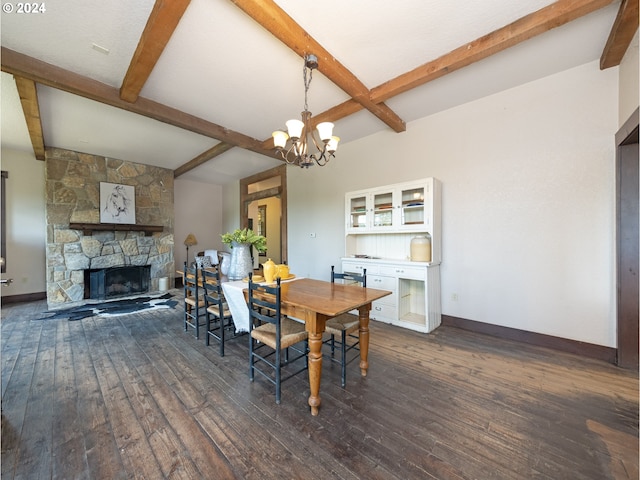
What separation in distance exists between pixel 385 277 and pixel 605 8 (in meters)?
3.05

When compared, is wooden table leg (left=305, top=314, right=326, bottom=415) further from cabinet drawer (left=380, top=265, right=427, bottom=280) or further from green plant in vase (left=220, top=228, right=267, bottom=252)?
cabinet drawer (left=380, top=265, right=427, bottom=280)

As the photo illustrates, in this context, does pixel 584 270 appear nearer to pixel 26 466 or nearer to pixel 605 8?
pixel 605 8

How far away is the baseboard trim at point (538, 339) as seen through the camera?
243cm

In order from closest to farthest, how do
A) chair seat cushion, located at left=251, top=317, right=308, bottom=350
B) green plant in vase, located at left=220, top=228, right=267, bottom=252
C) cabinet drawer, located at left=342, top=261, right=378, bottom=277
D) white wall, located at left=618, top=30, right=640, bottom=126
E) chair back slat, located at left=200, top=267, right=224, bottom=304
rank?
chair seat cushion, located at left=251, top=317, right=308, bottom=350, white wall, located at left=618, top=30, right=640, bottom=126, chair back slat, located at left=200, top=267, right=224, bottom=304, green plant in vase, located at left=220, top=228, right=267, bottom=252, cabinet drawer, located at left=342, top=261, right=378, bottom=277

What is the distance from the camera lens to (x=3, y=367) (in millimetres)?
2291

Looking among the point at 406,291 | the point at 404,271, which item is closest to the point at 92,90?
the point at 404,271

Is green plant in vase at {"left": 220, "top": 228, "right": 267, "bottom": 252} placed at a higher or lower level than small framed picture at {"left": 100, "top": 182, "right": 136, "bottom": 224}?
lower

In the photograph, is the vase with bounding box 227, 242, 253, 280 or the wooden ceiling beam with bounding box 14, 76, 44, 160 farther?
the vase with bounding box 227, 242, 253, 280

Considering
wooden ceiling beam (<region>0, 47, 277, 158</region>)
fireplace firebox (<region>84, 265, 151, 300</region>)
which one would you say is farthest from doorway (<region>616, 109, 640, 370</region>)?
fireplace firebox (<region>84, 265, 151, 300</region>)

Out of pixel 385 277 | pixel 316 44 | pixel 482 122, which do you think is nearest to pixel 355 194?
pixel 385 277

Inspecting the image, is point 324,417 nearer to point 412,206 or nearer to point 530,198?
point 412,206

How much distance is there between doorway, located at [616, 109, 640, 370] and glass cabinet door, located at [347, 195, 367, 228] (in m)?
2.59

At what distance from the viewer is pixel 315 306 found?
1.72 meters

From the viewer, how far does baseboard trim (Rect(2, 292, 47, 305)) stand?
14.8 ft
